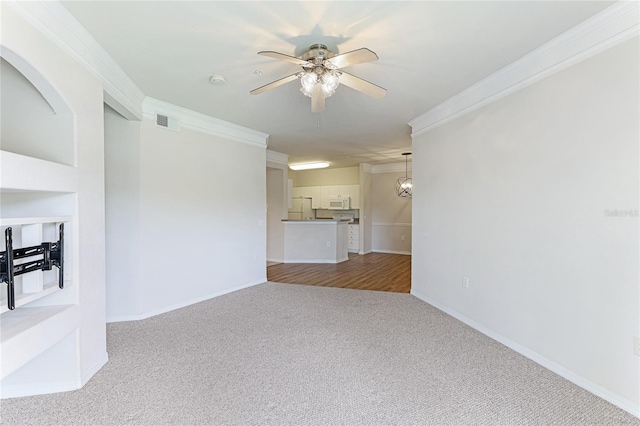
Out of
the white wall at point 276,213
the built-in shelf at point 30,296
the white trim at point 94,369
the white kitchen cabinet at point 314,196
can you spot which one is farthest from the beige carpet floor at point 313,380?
the white kitchen cabinet at point 314,196

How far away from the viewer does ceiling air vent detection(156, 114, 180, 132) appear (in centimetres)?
365

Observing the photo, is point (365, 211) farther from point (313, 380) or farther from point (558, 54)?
point (313, 380)

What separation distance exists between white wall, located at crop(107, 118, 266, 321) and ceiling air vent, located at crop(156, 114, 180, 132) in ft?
0.21

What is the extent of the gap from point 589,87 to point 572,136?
0.34 metres

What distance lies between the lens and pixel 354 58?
207 cm

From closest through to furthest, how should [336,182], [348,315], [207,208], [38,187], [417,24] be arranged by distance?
[38,187]
[417,24]
[348,315]
[207,208]
[336,182]

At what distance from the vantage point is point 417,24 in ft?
6.84

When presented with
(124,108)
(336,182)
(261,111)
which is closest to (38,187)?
(124,108)

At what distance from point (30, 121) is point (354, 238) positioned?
294 inches

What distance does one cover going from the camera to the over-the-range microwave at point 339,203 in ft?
28.8

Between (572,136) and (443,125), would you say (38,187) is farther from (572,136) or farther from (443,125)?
(443,125)

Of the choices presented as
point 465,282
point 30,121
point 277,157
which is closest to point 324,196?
point 277,157

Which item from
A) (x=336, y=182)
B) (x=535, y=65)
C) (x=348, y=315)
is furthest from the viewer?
(x=336, y=182)

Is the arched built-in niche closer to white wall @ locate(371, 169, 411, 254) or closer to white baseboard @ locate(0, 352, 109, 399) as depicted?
white baseboard @ locate(0, 352, 109, 399)
